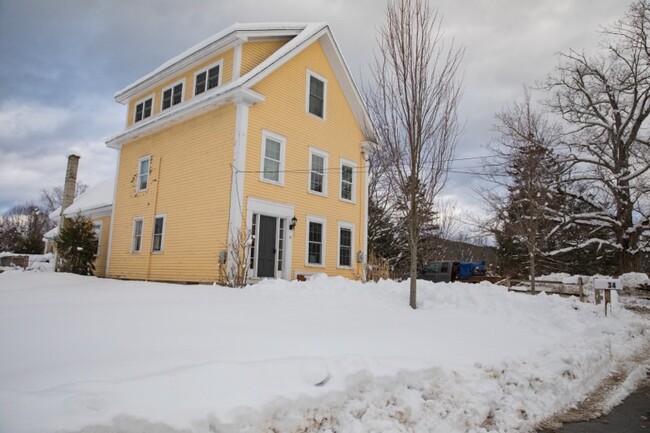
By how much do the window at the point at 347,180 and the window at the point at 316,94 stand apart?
2.23 meters

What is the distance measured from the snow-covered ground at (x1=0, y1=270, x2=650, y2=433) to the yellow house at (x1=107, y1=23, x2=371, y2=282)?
18.3 feet

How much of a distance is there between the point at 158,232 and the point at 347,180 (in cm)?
760

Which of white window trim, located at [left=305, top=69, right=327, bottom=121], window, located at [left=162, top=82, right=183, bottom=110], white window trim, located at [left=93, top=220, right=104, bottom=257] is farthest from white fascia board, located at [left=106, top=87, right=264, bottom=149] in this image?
→ white window trim, located at [left=93, top=220, right=104, bottom=257]

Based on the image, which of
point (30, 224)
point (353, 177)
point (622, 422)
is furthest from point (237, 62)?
point (30, 224)

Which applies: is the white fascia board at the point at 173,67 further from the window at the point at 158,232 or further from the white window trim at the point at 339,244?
the white window trim at the point at 339,244

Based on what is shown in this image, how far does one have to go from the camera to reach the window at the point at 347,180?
17250mm

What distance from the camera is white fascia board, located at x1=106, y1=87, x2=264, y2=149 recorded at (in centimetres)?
1336

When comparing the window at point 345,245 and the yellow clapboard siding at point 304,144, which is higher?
the yellow clapboard siding at point 304,144

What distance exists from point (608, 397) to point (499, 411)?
2494 mm

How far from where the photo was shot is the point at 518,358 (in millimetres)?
5953

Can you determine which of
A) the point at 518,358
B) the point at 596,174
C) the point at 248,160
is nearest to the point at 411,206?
the point at 518,358

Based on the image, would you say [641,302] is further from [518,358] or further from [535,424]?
[535,424]

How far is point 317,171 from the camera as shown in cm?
1606

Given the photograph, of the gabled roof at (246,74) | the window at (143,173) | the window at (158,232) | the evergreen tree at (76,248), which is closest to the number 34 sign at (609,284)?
the gabled roof at (246,74)
